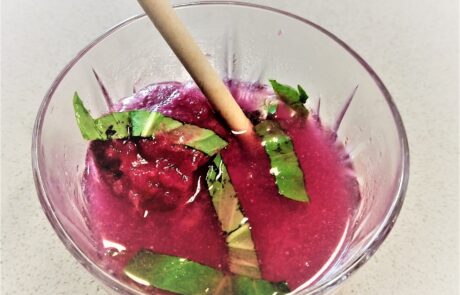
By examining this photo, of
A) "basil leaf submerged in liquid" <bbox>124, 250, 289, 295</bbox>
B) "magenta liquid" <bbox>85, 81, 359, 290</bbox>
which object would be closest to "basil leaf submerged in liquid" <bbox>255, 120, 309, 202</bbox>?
"magenta liquid" <bbox>85, 81, 359, 290</bbox>

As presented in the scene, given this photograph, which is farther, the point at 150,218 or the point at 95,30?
the point at 95,30

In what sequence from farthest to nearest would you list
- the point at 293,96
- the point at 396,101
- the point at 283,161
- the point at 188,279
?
the point at 396,101
the point at 293,96
the point at 283,161
the point at 188,279

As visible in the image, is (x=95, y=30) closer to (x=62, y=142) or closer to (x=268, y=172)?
(x=62, y=142)

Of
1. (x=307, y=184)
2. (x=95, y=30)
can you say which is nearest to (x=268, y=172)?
(x=307, y=184)

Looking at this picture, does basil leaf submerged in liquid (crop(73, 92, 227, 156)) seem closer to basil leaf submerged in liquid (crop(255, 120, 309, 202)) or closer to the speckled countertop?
basil leaf submerged in liquid (crop(255, 120, 309, 202))

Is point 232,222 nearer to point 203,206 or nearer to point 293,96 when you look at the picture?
point 203,206

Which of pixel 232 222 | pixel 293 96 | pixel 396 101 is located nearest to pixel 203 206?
pixel 232 222

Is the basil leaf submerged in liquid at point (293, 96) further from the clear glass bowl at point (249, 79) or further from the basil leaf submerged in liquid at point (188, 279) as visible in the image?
the basil leaf submerged in liquid at point (188, 279)
